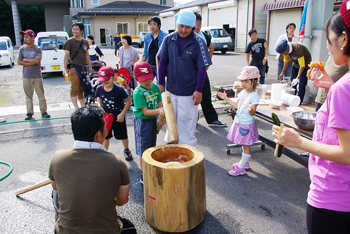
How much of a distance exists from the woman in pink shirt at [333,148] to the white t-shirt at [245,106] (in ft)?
6.72

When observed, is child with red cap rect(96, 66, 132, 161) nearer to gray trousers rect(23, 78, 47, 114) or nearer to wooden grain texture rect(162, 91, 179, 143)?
wooden grain texture rect(162, 91, 179, 143)

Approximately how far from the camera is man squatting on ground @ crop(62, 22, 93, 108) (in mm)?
6027

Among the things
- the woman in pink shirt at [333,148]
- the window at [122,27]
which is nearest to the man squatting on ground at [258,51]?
the woman in pink shirt at [333,148]

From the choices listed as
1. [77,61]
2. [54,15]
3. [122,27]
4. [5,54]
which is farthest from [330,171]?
[54,15]

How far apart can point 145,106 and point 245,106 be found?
133 cm

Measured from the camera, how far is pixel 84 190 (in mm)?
1791

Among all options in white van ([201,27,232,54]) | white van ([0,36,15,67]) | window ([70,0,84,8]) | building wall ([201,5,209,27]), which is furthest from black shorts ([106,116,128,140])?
window ([70,0,84,8])

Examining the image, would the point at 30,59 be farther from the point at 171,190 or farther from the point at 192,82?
the point at 171,190

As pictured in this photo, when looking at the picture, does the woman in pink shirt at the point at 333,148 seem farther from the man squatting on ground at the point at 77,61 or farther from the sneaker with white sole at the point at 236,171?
the man squatting on ground at the point at 77,61

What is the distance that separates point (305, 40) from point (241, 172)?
5.01m

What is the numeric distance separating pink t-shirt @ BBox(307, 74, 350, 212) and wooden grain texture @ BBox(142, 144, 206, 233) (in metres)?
1.11

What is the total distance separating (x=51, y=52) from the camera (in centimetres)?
1159

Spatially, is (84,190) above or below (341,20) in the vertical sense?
below

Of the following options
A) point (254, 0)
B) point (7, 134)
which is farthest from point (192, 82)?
point (254, 0)
